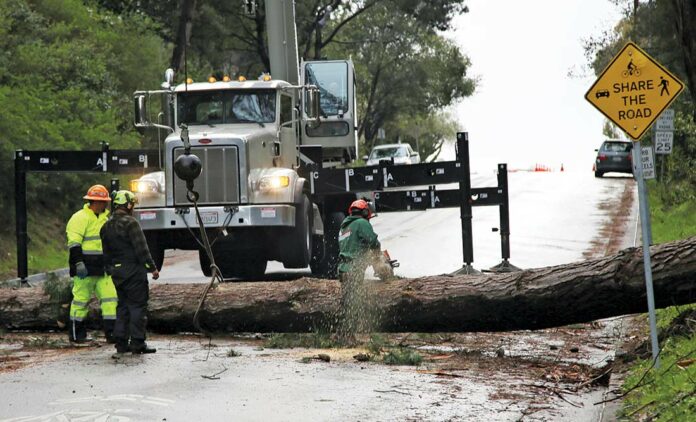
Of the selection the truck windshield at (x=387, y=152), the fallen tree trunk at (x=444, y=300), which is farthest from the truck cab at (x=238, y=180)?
the truck windshield at (x=387, y=152)

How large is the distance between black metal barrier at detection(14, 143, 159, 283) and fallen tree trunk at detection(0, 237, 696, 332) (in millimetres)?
4619

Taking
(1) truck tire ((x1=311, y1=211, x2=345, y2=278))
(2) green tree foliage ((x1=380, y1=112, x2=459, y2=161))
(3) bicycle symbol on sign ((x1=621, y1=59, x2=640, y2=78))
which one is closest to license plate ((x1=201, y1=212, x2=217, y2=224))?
(1) truck tire ((x1=311, y1=211, x2=345, y2=278))

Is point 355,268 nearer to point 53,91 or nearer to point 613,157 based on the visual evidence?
point 53,91

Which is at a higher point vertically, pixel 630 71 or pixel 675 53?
pixel 675 53

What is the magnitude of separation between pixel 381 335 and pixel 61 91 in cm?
1679

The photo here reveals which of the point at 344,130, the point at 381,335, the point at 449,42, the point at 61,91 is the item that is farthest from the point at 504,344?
the point at 449,42

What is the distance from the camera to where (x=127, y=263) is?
12.1 metres

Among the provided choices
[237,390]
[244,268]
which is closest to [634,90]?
[237,390]

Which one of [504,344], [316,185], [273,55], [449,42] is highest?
[449,42]

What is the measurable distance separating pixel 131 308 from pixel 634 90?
5251 millimetres

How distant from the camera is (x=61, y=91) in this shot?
27.8m

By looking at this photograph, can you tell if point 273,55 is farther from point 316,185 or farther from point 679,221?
point 679,221

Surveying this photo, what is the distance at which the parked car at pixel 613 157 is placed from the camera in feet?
168

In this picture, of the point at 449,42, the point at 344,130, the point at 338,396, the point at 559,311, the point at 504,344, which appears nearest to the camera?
the point at 338,396
